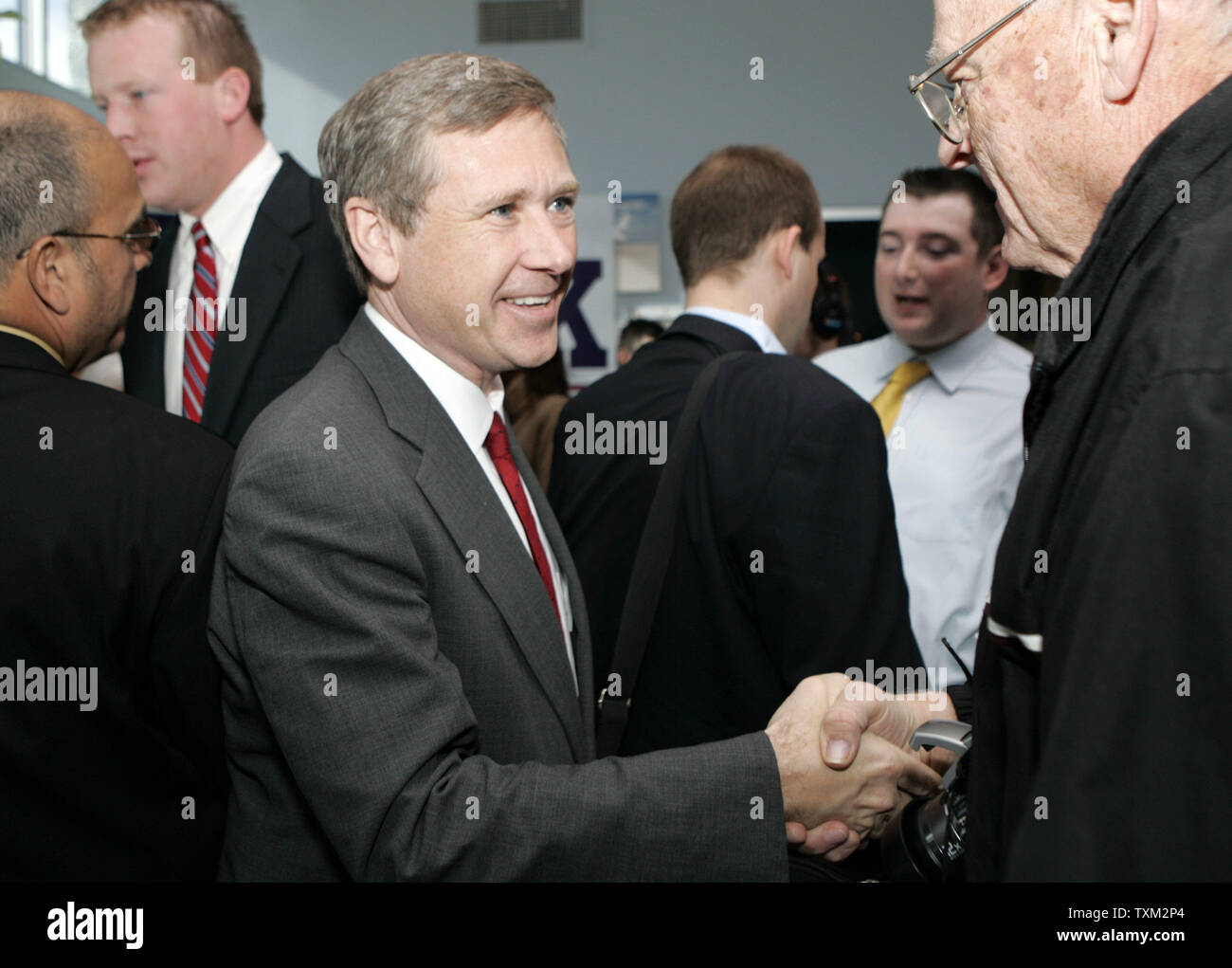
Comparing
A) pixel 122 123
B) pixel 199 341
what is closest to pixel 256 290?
pixel 199 341

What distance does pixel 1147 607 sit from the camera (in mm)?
643

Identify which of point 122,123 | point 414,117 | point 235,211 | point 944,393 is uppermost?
point 122,123

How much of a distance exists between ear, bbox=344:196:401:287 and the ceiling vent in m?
5.96

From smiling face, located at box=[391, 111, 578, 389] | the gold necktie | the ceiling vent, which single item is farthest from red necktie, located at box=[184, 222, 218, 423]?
the ceiling vent

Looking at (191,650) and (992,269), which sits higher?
(992,269)

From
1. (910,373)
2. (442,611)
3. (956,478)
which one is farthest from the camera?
(910,373)

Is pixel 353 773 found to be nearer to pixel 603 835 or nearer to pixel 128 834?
pixel 603 835

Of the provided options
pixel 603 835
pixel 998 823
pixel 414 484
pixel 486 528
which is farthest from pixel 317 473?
pixel 998 823

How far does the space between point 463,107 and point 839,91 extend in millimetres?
5830

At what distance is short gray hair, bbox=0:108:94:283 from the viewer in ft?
4.55

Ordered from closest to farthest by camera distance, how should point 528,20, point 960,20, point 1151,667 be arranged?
point 1151,667 < point 960,20 < point 528,20

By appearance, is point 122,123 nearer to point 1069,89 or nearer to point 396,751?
point 396,751

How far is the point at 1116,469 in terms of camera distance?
0.66 metres

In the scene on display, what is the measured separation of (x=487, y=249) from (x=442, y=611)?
49 centimetres
